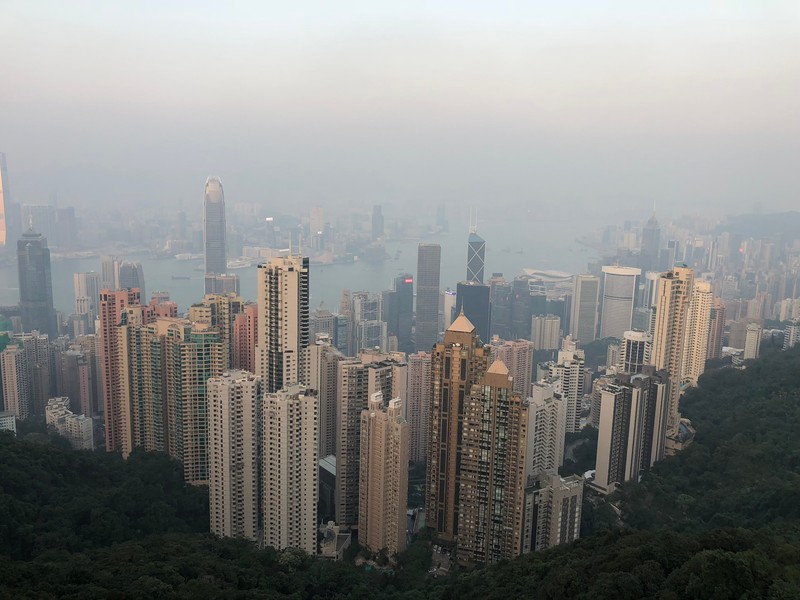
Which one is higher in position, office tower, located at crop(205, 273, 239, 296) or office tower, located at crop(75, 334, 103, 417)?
office tower, located at crop(205, 273, 239, 296)

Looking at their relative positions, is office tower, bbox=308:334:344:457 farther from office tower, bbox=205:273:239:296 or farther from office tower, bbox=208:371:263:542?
office tower, bbox=205:273:239:296

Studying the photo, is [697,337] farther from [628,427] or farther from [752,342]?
[628,427]

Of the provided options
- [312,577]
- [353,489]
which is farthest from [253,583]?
[353,489]

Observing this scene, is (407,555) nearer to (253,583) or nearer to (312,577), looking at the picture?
(312,577)

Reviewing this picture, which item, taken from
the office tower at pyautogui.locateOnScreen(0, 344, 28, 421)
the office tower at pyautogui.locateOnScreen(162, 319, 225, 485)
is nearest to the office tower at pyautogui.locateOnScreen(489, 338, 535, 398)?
the office tower at pyautogui.locateOnScreen(162, 319, 225, 485)

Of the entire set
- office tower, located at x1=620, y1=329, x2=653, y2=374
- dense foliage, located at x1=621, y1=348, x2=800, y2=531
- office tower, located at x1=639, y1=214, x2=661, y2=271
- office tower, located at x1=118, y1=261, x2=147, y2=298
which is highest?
office tower, located at x1=639, y1=214, x2=661, y2=271

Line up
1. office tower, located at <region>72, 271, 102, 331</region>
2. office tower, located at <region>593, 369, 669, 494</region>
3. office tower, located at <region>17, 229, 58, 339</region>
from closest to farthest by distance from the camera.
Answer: office tower, located at <region>593, 369, 669, 494</region>
office tower, located at <region>17, 229, 58, 339</region>
office tower, located at <region>72, 271, 102, 331</region>

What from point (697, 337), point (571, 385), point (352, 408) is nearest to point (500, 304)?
point (697, 337)
